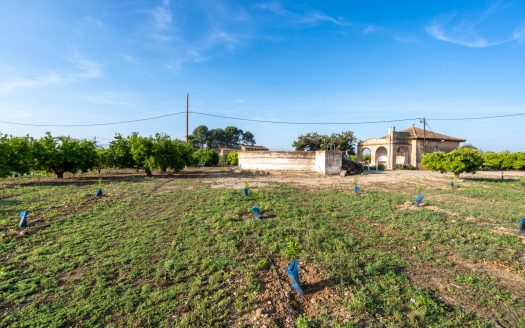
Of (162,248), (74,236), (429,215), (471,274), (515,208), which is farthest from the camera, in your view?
(515,208)

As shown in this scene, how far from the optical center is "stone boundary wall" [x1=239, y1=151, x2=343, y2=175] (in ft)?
64.6

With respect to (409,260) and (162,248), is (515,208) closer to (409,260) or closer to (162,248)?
→ (409,260)

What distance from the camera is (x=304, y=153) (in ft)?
67.0

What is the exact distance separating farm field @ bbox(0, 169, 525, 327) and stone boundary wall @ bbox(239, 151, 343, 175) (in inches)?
442

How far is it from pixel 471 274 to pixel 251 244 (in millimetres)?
4158

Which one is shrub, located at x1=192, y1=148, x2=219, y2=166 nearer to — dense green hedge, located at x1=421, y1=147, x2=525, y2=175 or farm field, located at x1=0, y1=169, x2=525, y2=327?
dense green hedge, located at x1=421, y1=147, x2=525, y2=175

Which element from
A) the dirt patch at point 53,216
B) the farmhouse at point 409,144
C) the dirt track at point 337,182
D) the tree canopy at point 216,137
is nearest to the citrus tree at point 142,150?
the dirt track at point 337,182

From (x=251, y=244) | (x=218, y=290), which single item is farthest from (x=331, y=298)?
(x=251, y=244)

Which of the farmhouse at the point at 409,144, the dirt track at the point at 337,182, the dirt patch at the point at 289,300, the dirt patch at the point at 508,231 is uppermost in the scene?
the farmhouse at the point at 409,144

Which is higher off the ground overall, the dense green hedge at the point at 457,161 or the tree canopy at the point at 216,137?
the tree canopy at the point at 216,137

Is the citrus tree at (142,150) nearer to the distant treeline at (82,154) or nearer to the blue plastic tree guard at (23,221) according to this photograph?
the distant treeline at (82,154)

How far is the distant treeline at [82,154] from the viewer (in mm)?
13836

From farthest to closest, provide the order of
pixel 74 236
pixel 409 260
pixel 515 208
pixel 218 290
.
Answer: pixel 515 208 < pixel 74 236 < pixel 409 260 < pixel 218 290

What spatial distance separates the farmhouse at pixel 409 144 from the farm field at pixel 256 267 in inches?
896
